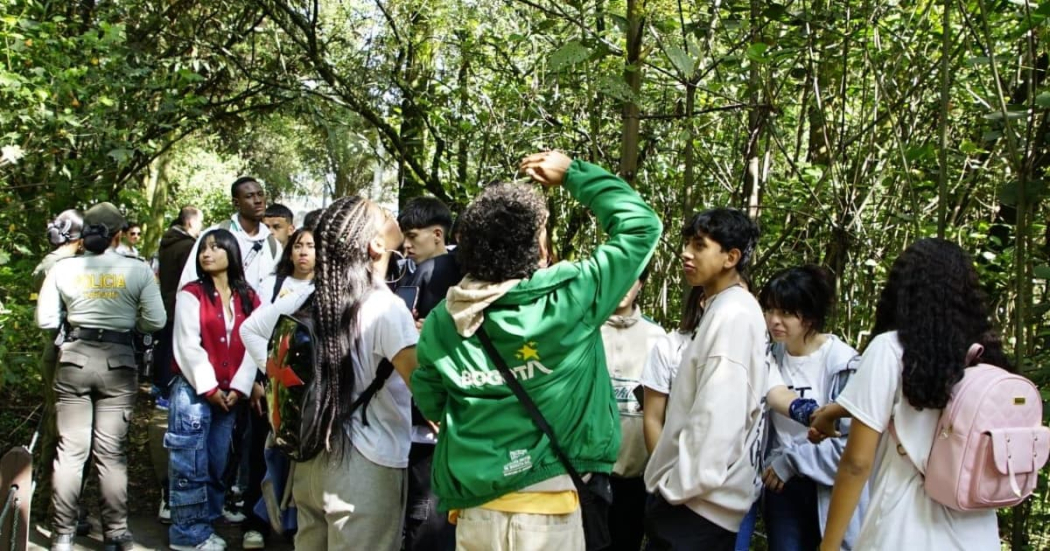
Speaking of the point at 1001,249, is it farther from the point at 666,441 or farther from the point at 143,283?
the point at 143,283

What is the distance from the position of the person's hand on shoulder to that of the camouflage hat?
3695 mm

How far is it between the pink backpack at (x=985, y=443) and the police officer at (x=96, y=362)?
184 inches

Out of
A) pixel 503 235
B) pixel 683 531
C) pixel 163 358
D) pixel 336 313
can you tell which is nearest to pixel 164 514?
pixel 163 358

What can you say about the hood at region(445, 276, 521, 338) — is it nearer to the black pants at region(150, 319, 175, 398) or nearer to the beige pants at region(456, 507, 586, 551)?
the beige pants at region(456, 507, 586, 551)

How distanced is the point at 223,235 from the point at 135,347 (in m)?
0.94

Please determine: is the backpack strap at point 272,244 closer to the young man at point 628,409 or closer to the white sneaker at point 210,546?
the white sneaker at point 210,546

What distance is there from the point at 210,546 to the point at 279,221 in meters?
2.59

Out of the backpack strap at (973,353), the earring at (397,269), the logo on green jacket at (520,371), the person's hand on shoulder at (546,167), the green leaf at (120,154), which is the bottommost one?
the logo on green jacket at (520,371)

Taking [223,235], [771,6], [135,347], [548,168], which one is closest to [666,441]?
[548,168]

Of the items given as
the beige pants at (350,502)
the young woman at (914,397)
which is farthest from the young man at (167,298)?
the young woman at (914,397)

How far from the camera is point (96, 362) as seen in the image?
5707 millimetres

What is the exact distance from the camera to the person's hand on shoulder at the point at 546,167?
124 inches

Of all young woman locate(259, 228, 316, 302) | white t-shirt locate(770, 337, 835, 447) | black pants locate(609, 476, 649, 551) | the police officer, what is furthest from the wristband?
the police officer

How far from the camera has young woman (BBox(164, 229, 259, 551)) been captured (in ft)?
18.7
